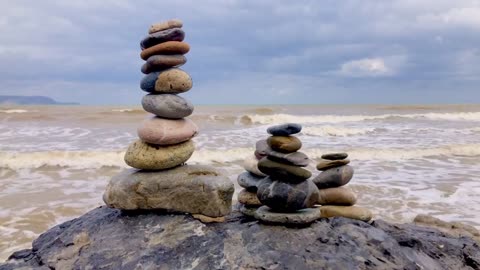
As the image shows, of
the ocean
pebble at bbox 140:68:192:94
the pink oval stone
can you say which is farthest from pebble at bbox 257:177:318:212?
the ocean

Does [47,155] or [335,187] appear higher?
[335,187]

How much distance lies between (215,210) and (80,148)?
559 inches

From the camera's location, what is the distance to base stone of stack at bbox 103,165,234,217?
205 inches

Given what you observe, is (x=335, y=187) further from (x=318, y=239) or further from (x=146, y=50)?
(x=146, y=50)

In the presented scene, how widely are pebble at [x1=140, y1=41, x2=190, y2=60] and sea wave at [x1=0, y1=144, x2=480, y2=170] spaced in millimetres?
10444

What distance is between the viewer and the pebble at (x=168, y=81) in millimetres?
5465

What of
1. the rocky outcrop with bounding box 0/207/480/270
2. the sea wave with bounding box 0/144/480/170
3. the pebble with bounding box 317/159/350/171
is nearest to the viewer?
the rocky outcrop with bounding box 0/207/480/270

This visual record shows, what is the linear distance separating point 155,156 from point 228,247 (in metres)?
1.47

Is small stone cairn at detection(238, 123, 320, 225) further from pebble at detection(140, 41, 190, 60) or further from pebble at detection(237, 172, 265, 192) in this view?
pebble at detection(140, 41, 190, 60)

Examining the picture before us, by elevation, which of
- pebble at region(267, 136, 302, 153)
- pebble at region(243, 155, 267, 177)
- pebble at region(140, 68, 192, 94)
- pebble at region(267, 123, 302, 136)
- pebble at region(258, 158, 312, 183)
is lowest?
pebble at region(243, 155, 267, 177)

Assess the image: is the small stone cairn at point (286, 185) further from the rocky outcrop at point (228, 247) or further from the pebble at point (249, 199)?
the pebble at point (249, 199)

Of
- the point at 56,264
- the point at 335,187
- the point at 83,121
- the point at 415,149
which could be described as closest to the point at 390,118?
the point at 415,149

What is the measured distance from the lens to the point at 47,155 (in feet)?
53.2

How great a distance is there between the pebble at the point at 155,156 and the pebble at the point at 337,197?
1.94m
